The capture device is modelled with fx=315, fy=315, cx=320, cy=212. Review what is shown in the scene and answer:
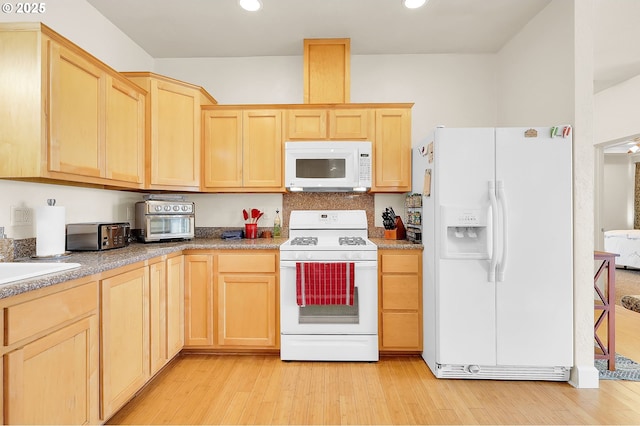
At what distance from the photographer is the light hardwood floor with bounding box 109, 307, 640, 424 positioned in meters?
1.84

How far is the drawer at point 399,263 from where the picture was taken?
2576mm

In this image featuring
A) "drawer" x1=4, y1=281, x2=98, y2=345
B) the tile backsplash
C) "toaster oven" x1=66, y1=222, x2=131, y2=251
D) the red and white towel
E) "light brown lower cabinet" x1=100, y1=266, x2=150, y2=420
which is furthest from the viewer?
the tile backsplash

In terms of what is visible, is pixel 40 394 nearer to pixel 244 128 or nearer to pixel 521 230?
pixel 244 128

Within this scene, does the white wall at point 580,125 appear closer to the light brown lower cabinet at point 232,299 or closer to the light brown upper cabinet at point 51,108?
the light brown lower cabinet at point 232,299

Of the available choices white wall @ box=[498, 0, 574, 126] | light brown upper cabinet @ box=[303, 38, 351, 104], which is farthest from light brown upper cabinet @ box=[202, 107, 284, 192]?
white wall @ box=[498, 0, 574, 126]

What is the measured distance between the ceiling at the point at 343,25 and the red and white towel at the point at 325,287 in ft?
6.92

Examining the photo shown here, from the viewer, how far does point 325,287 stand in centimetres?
246

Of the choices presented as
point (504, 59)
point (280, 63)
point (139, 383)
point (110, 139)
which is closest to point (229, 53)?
point (280, 63)

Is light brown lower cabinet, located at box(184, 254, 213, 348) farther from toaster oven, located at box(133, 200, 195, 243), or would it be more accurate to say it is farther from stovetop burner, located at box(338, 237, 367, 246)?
stovetop burner, located at box(338, 237, 367, 246)

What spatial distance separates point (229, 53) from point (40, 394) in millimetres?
3091

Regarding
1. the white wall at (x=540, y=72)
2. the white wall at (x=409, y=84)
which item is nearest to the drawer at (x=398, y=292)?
the white wall at (x=409, y=84)

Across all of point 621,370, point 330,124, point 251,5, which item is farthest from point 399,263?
point 251,5

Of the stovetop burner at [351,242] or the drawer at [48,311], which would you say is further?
the stovetop burner at [351,242]

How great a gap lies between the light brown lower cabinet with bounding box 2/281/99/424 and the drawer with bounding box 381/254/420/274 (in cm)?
194
